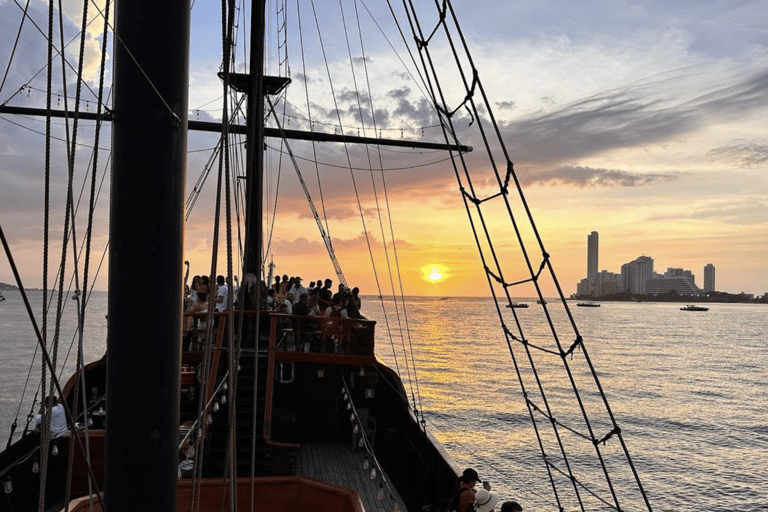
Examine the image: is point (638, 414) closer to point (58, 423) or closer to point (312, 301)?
point (312, 301)

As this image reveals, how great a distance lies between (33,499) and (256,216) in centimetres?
703

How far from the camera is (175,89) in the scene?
2.73 meters

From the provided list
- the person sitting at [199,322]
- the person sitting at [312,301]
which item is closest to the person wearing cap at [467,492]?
the person sitting at [199,322]

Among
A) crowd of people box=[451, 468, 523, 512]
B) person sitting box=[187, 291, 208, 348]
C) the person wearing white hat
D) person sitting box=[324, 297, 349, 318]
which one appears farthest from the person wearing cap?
person sitting box=[187, 291, 208, 348]

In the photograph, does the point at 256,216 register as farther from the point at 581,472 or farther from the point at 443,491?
the point at 581,472

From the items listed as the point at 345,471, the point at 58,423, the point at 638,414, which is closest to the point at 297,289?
the point at 345,471

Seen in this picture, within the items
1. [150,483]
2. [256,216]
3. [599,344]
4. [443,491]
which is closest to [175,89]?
[150,483]

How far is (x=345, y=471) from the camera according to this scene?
1107 cm

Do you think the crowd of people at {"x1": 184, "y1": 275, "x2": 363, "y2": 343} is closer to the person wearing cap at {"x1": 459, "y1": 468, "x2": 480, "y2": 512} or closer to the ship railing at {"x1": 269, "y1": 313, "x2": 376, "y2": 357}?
the ship railing at {"x1": 269, "y1": 313, "x2": 376, "y2": 357}

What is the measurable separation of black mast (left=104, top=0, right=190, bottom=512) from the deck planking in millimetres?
6932

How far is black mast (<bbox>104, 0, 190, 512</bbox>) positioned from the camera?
2660mm

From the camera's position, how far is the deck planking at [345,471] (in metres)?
9.80

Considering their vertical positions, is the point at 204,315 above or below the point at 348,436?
above

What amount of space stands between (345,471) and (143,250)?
9.15m
